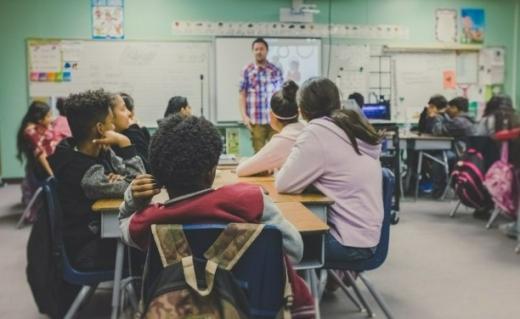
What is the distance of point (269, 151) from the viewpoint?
9.44 feet

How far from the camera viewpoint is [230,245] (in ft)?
4.12

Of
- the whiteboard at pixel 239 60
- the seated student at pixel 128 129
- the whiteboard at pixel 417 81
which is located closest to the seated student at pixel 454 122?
the whiteboard at pixel 417 81

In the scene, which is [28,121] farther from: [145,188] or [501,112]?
[501,112]

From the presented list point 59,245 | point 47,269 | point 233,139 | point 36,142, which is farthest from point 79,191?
point 233,139

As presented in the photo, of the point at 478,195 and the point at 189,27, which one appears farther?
the point at 189,27

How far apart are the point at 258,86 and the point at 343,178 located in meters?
3.64

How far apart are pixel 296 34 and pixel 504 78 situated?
3.01 metres

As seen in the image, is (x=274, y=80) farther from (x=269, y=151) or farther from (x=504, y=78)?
(x=504, y=78)

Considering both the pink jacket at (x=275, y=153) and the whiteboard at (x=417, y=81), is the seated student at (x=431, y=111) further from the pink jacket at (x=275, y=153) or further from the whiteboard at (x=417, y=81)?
the pink jacket at (x=275, y=153)

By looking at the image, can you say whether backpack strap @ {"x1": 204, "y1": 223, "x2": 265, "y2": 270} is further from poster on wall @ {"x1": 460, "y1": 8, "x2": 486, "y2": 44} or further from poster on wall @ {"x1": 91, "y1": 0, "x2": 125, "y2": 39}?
poster on wall @ {"x1": 460, "y1": 8, "x2": 486, "y2": 44}

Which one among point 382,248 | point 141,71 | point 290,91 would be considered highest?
point 141,71

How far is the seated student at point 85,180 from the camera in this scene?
2.30 m

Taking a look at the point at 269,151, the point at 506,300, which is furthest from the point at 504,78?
the point at 269,151

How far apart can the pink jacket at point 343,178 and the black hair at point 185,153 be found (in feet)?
3.22
